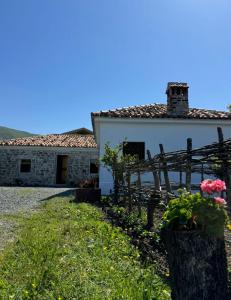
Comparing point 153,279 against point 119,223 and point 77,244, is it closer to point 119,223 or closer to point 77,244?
point 77,244

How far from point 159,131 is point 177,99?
6.10 ft

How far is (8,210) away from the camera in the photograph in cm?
988

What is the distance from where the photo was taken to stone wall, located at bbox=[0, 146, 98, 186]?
24172 millimetres

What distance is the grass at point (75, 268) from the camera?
347cm

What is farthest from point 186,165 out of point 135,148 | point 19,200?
point 135,148

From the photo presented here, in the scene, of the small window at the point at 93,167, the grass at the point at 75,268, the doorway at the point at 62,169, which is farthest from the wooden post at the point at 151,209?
the doorway at the point at 62,169

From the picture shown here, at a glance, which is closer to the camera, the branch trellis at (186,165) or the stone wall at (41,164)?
the branch trellis at (186,165)

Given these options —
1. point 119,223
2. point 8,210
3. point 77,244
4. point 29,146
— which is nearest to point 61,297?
point 77,244

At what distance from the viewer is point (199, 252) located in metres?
3.05

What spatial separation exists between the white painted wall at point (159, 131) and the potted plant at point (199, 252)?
12450 mm

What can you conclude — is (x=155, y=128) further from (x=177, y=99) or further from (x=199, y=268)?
(x=199, y=268)

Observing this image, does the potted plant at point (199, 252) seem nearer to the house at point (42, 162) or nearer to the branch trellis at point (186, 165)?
the branch trellis at point (186, 165)

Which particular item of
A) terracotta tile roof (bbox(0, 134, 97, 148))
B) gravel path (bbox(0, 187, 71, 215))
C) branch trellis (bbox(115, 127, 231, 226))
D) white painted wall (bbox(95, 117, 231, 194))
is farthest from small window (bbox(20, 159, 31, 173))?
branch trellis (bbox(115, 127, 231, 226))

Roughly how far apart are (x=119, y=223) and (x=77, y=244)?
7.85ft
